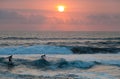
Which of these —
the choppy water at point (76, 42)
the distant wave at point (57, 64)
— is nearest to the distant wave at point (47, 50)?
the choppy water at point (76, 42)

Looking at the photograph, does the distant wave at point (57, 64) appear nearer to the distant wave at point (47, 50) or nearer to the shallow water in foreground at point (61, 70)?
the shallow water in foreground at point (61, 70)

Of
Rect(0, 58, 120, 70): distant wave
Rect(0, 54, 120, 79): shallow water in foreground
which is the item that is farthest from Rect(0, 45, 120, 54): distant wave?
Rect(0, 58, 120, 70): distant wave

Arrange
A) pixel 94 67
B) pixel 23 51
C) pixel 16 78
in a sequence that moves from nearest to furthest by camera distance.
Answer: pixel 16 78 < pixel 94 67 < pixel 23 51

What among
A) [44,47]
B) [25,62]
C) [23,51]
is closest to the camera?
[25,62]

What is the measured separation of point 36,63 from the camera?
30.2 meters

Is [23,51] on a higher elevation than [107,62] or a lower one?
higher

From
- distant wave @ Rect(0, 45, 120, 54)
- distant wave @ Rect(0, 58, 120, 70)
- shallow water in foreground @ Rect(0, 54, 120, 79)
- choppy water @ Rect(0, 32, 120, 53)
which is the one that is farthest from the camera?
choppy water @ Rect(0, 32, 120, 53)

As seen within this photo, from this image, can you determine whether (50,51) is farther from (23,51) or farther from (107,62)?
(107,62)

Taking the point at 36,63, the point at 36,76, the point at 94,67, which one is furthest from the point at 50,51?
the point at 36,76

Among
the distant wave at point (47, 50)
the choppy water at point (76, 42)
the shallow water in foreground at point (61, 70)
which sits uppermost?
the choppy water at point (76, 42)

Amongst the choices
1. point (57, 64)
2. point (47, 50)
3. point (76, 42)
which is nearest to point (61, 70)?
point (57, 64)

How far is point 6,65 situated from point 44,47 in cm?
2088

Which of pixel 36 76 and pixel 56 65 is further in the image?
pixel 56 65

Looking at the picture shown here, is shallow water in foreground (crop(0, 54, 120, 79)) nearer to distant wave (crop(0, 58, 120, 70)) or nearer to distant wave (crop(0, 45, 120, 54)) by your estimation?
distant wave (crop(0, 58, 120, 70))
